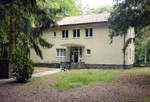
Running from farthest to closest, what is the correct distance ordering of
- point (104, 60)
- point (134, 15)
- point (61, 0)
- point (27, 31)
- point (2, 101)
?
point (61, 0), point (104, 60), point (27, 31), point (134, 15), point (2, 101)

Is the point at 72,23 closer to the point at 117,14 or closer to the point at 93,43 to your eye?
the point at 93,43

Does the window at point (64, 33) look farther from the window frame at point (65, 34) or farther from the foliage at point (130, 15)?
the foliage at point (130, 15)

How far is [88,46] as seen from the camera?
22859 mm

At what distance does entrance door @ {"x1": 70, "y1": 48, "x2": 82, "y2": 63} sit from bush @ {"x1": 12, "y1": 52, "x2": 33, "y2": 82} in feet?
46.3

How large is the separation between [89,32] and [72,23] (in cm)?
314

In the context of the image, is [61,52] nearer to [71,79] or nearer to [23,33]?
[23,33]

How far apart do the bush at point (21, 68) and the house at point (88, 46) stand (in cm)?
1126

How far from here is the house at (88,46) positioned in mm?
21156

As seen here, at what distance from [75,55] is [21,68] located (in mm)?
14863

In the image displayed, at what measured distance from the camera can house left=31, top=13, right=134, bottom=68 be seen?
21156mm

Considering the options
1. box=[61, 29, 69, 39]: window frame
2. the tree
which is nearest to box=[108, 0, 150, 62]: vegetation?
the tree

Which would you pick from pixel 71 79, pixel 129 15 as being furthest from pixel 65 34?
pixel 129 15

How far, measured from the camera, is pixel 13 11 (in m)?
7.56

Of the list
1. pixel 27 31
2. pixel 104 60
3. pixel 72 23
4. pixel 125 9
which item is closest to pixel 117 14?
pixel 125 9
